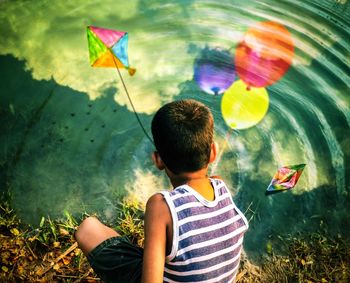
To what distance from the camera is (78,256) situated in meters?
1.50

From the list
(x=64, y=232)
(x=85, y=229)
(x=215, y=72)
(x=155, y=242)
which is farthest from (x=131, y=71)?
(x=155, y=242)

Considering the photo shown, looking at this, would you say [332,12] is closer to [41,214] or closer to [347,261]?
[347,261]

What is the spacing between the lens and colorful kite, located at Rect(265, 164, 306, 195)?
177cm

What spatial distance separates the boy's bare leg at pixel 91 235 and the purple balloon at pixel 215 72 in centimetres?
109

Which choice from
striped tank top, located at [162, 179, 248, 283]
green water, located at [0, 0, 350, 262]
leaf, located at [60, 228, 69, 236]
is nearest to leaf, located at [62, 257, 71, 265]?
leaf, located at [60, 228, 69, 236]

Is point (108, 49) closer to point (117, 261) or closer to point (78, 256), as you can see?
point (78, 256)

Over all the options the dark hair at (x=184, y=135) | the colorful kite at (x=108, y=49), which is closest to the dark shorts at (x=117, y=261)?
the dark hair at (x=184, y=135)

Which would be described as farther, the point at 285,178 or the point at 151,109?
the point at 151,109

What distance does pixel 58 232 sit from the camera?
1566mm

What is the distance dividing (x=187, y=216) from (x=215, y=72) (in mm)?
1307

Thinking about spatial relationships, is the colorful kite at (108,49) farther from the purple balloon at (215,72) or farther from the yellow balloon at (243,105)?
the yellow balloon at (243,105)

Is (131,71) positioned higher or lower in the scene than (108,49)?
lower

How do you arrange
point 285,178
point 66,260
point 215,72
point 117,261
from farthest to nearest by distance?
point 215,72 → point 285,178 → point 66,260 → point 117,261

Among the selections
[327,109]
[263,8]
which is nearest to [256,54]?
[263,8]
